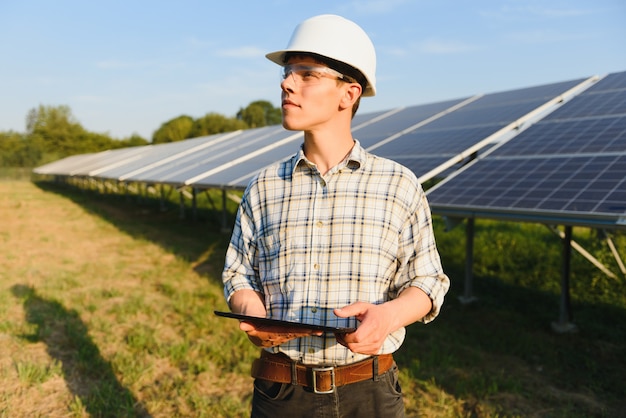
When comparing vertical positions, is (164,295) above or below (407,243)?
below

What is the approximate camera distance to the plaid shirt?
1.63 metres

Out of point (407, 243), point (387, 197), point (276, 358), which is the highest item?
point (387, 197)

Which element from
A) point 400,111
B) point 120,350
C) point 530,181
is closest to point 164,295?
point 120,350

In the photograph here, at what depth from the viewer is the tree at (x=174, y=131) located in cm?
5852

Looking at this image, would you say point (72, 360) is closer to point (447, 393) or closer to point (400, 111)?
point (447, 393)

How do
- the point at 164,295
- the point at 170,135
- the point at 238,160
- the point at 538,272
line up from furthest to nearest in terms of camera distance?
1. the point at 170,135
2. the point at 238,160
3. the point at 538,272
4. the point at 164,295

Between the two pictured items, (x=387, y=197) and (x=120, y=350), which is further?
(x=120, y=350)

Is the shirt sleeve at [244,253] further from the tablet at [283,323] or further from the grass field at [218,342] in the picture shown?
the grass field at [218,342]

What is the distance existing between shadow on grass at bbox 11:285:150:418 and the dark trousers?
2.66m

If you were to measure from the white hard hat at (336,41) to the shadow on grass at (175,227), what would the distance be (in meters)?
6.48

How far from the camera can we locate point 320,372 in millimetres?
1628

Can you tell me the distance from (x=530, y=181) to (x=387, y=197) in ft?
12.3

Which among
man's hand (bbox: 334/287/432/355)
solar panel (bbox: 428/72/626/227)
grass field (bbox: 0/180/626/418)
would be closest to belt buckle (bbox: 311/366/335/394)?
man's hand (bbox: 334/287/432/355)

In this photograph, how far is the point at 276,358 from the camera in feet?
5.58
